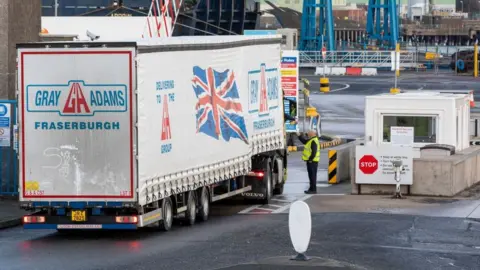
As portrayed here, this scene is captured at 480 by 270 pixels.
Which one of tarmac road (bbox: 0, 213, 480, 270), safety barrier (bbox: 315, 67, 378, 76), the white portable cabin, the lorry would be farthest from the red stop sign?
safety barrier (bbox: 315, 67, 378, 76)

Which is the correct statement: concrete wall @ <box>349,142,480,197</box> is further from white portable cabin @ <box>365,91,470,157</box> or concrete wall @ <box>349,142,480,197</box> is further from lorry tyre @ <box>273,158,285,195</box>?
white portable cabin @ <box>365,91,470,157</box>

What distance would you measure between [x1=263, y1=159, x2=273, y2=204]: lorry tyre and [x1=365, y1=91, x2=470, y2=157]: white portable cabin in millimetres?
3809

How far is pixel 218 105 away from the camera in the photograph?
2439 centimetres

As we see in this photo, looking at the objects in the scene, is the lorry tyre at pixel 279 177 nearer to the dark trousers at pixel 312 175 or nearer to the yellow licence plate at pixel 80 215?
the dark trousers at pixel 312 175

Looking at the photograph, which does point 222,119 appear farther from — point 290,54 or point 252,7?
point 252,7

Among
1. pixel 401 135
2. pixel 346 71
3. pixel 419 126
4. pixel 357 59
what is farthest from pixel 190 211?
pixel 357 59

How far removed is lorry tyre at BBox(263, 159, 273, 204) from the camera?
26938 mm

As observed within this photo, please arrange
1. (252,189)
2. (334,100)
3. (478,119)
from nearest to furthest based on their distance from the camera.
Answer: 1. (252,189)
2. (478,119)
3. (334,100)

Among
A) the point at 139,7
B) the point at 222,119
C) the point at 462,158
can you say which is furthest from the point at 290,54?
the point at 139,7

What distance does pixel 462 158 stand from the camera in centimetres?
2898

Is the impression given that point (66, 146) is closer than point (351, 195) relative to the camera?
Yes

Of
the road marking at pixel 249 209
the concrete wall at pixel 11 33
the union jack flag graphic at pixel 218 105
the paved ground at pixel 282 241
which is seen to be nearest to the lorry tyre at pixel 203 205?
the paved ground at pixel 282 241

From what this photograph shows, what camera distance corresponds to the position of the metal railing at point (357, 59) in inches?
4205

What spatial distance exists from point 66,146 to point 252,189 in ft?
22.8
